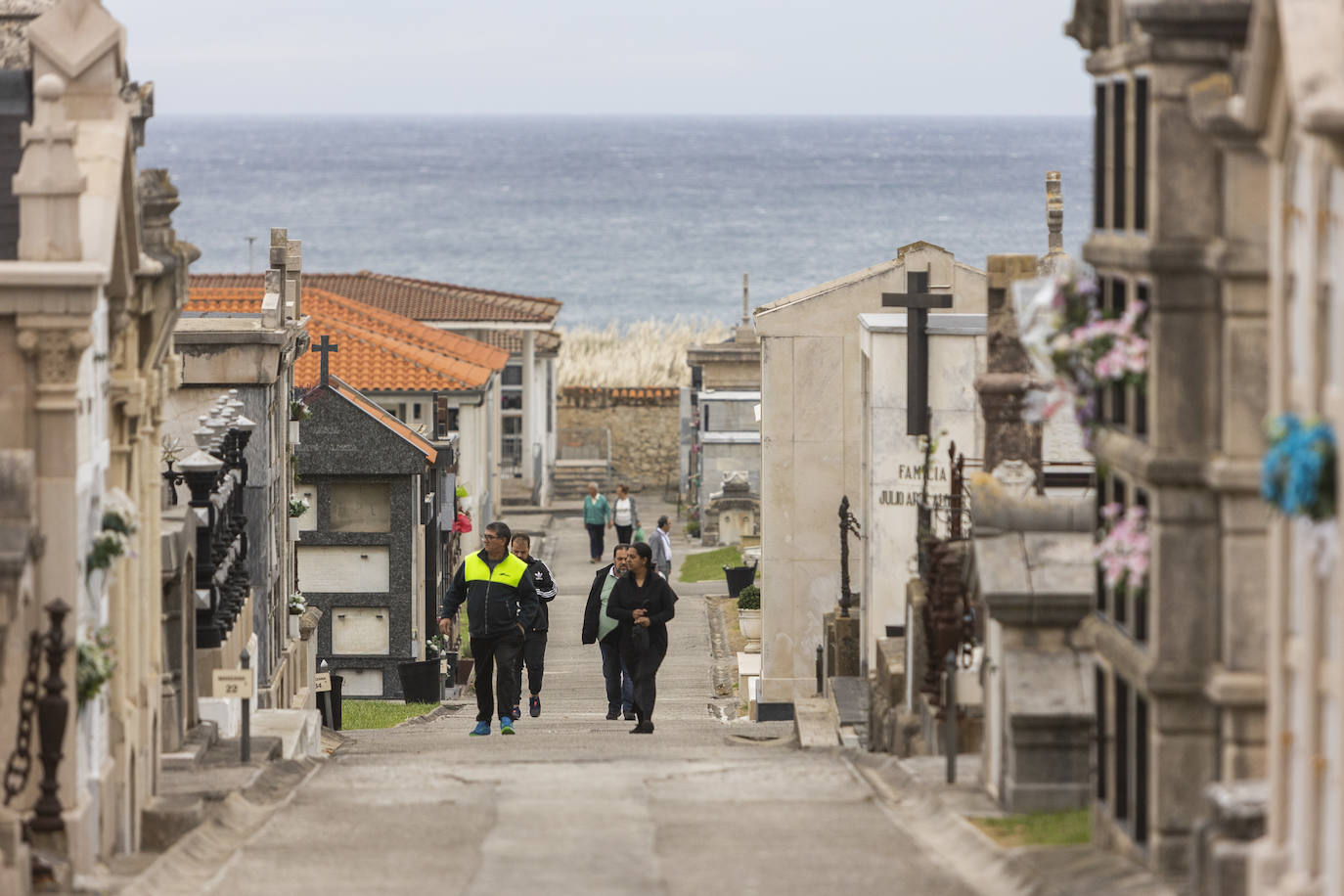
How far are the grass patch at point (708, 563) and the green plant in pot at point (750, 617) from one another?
8281 millimetres

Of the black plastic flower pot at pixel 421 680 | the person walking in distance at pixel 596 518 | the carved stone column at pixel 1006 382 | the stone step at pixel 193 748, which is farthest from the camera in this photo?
the person walking in distance at pixel 596 518

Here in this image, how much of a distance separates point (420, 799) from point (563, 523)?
36.7 metres

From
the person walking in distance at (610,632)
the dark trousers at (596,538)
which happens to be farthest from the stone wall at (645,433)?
the person walking in distance at (610,632)

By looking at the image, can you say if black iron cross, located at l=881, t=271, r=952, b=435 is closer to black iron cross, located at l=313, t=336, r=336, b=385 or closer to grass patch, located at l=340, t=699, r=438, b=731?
grass patch, located at l=340, t=699, r=438, b=731

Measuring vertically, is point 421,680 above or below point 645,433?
below

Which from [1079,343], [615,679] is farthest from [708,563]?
[1079,343]

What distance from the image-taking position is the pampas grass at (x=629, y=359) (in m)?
68.4

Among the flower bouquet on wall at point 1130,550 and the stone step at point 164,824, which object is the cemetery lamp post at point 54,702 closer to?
the stone step at point 164,824

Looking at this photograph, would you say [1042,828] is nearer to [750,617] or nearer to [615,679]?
[615,679]

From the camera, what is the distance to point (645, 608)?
19.8 meters

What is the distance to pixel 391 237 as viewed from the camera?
18900 centimetres

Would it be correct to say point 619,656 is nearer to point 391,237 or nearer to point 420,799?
point 420,799

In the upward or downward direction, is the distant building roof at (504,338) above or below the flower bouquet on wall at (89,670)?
above

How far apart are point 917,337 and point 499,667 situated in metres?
4.99
